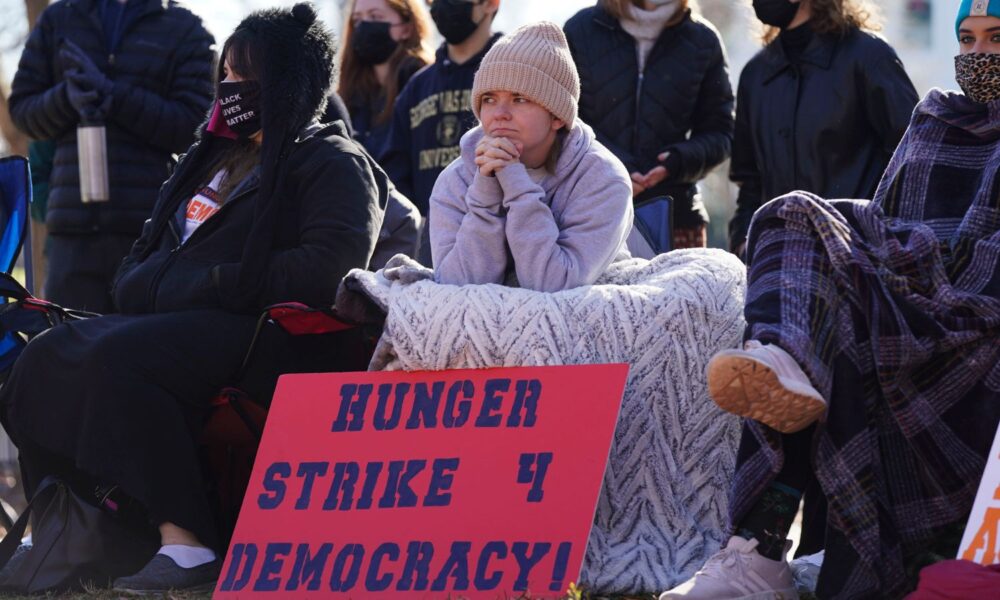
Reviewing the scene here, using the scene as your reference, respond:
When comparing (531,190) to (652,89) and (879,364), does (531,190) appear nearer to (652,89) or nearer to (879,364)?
(879,364)

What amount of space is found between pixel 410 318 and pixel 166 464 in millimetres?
932

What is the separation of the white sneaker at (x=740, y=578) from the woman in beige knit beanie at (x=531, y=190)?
110 centimetres

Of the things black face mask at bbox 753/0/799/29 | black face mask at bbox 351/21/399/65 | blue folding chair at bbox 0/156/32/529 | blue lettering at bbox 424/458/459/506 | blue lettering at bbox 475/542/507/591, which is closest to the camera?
blue lettering at bbox 475/542/507/591

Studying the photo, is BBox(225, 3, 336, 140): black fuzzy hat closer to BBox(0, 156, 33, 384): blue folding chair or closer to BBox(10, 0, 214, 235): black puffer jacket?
BBox(0, 156, 33, 384): blue folding chair

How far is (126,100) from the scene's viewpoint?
24.2 feet

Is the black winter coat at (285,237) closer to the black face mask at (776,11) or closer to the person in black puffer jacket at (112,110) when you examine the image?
the person in black puffer jacket at (112,110)

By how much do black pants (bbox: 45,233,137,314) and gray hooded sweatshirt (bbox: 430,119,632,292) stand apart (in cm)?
227

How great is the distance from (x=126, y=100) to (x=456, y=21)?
1.42 metres

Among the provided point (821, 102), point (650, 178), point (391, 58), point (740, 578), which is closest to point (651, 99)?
point (650, 178)

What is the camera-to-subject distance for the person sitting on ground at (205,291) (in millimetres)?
5422

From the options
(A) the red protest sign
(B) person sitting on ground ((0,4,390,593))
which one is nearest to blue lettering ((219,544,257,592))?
(A) the red protest sign

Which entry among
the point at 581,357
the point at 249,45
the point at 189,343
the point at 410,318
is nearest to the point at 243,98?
the point at 249,45

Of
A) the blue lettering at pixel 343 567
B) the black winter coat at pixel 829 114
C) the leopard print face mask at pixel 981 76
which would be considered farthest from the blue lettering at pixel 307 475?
the black winter coat at pixel 829 114

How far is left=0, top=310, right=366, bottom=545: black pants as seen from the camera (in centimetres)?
541
